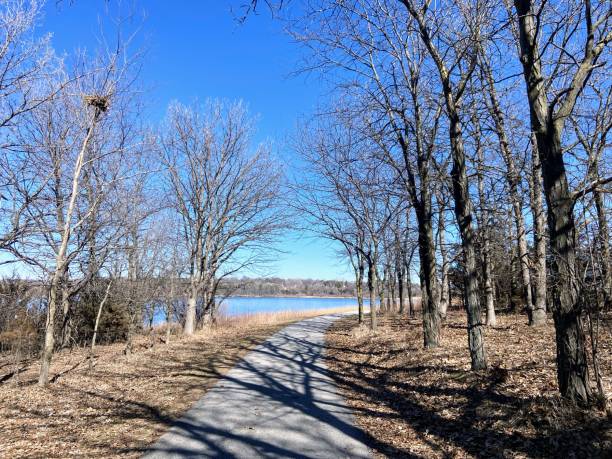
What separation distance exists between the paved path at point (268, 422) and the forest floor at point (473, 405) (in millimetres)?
385

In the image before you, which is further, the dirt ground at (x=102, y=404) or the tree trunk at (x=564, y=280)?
the dirt ground at (x=102, y=404)

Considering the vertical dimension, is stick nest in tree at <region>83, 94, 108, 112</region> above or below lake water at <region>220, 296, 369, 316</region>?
above

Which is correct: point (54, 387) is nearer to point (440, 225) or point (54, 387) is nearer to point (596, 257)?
point (596, 257)

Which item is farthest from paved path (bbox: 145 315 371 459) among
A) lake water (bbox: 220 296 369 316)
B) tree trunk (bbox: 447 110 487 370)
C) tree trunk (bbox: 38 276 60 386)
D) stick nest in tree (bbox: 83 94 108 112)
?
lake water (bbox: 220 296 369 316)

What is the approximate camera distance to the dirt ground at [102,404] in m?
4.78

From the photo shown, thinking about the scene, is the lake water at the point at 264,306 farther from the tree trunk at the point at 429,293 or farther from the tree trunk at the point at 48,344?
the tree trunk at the point at 429,293

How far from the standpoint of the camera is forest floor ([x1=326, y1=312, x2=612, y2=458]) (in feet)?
13.7

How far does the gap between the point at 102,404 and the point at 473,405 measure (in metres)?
5.91

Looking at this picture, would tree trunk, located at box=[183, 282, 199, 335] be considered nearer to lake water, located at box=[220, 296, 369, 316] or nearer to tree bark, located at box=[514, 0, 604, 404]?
lake water, located at box=[220, 296, 369, 316]

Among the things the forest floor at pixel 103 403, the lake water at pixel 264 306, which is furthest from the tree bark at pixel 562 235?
the lake water at pixel 264 306

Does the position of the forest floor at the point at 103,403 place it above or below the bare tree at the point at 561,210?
below

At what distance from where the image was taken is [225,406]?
622 centimetres

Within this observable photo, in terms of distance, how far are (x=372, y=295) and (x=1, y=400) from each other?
1298cm

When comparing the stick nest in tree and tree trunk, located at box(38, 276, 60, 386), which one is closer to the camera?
tree trunk, located at box(38, 276, 60, 386)
